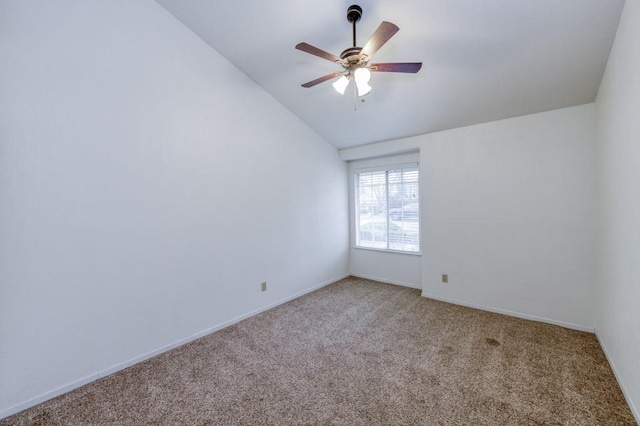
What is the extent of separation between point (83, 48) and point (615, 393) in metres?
4.78

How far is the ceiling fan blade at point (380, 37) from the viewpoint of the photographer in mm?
1664

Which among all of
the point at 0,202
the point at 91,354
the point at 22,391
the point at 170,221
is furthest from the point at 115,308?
the point at 0,202

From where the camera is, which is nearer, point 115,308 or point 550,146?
point 115,308

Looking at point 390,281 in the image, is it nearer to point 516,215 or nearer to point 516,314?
point 516,314

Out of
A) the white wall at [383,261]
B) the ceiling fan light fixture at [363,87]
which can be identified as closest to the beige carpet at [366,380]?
the white wall at [383,261]

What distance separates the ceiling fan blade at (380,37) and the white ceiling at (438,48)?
1.78 ft

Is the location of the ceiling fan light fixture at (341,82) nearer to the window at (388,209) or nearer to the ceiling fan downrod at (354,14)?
the ceiling fan downrod at (354,14)

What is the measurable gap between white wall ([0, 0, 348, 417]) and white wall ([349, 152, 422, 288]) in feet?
6.18

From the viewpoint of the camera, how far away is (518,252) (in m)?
3.23

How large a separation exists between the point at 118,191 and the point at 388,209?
371 cm

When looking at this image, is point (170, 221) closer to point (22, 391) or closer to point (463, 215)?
point (22, 391)

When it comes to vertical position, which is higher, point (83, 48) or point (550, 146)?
point (83, 48)

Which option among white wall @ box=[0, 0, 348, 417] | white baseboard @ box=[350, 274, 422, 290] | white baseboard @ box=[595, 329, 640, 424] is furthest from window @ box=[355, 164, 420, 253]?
white baseboard @ box=[595, 329, 640, 424]

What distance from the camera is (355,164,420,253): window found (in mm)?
4387
